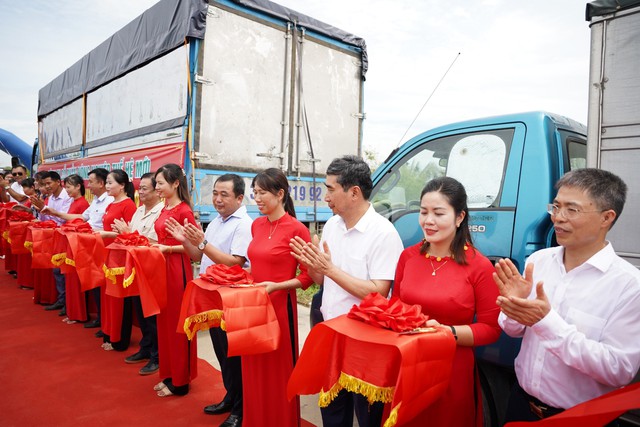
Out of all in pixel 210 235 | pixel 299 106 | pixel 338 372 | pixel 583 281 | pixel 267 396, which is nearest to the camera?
pixel 583 281

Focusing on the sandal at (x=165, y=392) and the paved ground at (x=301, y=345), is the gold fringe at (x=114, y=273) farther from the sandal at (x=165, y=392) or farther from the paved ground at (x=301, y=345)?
the paved ground at (x=301, y=345)

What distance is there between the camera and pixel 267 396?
248cm

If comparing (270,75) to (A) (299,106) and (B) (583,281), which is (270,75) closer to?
(A) (299,106)

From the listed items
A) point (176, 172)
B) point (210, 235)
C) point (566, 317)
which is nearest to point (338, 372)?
point (566, 317)

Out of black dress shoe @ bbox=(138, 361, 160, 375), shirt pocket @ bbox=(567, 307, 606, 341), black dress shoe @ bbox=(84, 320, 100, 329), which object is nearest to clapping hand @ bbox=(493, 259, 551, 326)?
shirt pocket @ bbox=(567, 307, 606, 341)

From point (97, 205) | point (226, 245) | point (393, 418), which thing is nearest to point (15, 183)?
point (97, 205)

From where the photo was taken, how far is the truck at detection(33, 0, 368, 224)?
15.9 feet

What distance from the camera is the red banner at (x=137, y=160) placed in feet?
16.5

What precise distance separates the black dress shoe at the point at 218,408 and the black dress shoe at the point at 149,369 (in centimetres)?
91

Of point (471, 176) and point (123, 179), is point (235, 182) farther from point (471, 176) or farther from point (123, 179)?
point (123, 179)

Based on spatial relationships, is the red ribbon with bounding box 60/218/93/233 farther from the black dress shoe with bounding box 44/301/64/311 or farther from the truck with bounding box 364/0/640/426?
the truck with bounding box 364/0/640/426

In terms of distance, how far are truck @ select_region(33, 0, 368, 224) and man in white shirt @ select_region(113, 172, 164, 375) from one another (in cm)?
95

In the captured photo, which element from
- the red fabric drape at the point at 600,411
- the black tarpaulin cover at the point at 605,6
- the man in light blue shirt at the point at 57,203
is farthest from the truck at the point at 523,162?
the man in light blue shirt at the point at 57,203

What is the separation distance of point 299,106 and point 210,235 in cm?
300
